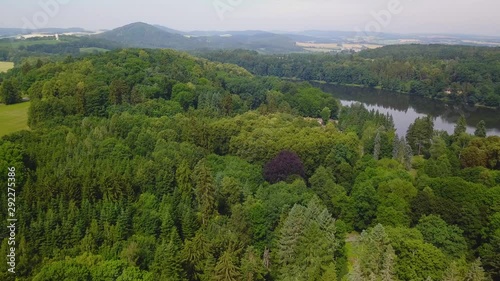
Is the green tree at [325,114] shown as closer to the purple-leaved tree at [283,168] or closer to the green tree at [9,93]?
the purple-leaved tree at [283,168]

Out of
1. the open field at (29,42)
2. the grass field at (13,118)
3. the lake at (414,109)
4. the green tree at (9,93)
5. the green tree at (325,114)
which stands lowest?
the lake at (414,109)

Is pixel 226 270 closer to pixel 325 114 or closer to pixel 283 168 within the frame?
pixel 283 168

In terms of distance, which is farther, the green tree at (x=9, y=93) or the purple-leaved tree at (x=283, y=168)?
the green tree at (x=9, y=93)

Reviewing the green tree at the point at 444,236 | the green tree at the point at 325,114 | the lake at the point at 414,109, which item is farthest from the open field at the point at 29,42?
the green tree at the point at 444,236

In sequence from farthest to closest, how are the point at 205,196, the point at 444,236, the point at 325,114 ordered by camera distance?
the point at 325,114 < the point at 205,196 < the point at 444,236

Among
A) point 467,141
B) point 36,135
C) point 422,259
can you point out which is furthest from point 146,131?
point 467,141

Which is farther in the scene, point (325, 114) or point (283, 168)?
point (325, 114)

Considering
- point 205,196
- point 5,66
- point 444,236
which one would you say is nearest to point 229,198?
point 205,196
